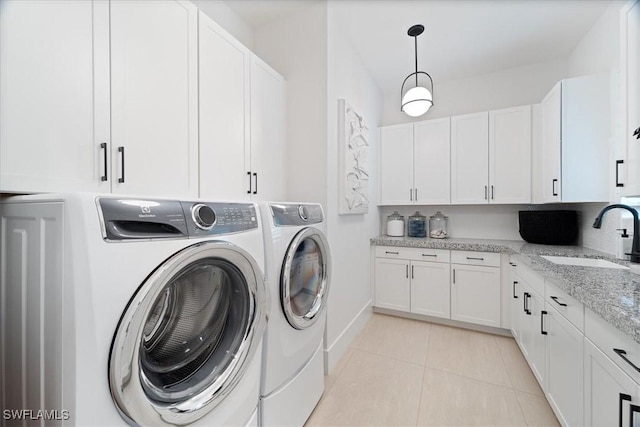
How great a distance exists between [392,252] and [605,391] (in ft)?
6.70

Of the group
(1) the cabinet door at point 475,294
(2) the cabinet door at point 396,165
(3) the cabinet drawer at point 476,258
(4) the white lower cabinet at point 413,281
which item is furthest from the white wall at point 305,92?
(1) the cabinet door at point 475,294

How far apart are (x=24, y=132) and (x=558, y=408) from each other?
2.67m

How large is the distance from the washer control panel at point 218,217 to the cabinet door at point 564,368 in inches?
61.9

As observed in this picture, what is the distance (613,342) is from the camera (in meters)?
0.96

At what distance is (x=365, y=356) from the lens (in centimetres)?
225

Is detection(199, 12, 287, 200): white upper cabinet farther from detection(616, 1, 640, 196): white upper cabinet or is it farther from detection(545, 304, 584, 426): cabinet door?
detection(616, 1, 640, 196): white upper cabinet

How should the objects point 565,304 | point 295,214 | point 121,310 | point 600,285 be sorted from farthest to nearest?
point 295,214, point 565,304, point 600,285, point 121,310

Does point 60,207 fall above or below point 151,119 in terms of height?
below

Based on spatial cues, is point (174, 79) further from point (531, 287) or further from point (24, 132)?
point (531, 287)

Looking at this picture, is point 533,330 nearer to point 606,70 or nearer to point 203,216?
point 606,70

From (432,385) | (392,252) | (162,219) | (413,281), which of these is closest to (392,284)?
(413,281)

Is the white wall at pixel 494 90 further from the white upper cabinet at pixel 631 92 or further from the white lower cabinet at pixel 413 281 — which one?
the white lower cabinet at pixel 413 281

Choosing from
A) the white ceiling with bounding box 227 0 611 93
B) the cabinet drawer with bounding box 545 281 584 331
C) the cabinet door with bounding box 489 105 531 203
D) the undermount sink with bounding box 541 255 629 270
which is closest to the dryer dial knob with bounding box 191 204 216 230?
the cabinet drawer with bounding box 545 281 584 331

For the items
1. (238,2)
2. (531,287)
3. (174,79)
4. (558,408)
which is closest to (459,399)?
(558,408)
